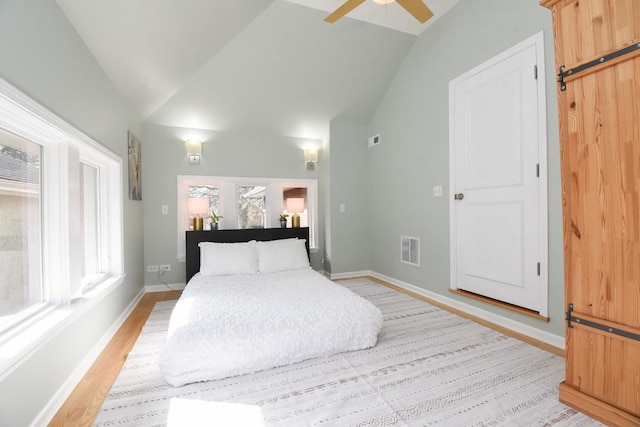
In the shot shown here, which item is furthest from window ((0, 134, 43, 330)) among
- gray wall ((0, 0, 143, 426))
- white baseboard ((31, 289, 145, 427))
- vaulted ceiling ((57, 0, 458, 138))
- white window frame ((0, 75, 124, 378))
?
vaulted ceiling ((57, 0, 458, 138))

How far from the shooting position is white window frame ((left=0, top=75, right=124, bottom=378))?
1358mm

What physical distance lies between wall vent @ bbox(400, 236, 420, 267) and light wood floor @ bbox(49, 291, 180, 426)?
3113 mm

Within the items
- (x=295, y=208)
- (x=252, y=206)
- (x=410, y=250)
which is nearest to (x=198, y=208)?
(x=252, y=206)

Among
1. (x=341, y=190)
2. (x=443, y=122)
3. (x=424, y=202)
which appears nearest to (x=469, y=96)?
(x=443, y=122)

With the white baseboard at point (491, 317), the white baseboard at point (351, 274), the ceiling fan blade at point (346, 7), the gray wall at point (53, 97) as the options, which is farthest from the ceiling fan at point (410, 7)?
the white baseboard at point (351, 274)

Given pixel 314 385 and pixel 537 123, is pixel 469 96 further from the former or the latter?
pixel 314 385

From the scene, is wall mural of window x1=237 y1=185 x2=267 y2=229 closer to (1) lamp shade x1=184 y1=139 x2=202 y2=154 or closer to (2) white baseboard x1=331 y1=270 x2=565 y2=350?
(1) lamp shade x1=184 y1=139 x2=202 y2=154

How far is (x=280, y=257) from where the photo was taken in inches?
140

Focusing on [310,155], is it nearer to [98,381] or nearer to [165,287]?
[165,287]

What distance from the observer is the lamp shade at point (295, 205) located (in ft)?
14.9

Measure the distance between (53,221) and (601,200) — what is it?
318 centimetres

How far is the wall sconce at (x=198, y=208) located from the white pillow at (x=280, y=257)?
97 cm

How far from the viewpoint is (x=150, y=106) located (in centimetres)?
355

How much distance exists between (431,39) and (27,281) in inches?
168
